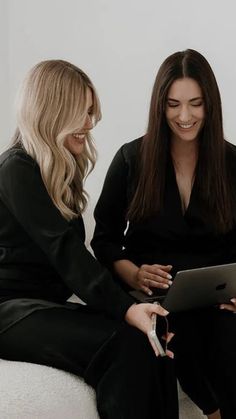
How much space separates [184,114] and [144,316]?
64cm

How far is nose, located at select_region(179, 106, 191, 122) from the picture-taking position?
174cm

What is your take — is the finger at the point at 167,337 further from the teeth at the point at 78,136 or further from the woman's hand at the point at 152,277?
the teeth at the point at 78,136

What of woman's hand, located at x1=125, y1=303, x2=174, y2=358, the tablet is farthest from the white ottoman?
the tablet

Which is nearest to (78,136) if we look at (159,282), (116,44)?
(159,282)

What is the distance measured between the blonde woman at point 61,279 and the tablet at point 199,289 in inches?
3.7

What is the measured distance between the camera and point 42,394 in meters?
1.27

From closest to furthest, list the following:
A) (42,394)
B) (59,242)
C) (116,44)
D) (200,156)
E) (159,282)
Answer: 1. (42,394)
2. (59,242)
3. (159,282)
4. (200,156)
5. (116,44)

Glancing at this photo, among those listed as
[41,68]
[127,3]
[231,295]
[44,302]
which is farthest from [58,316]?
[127,3]

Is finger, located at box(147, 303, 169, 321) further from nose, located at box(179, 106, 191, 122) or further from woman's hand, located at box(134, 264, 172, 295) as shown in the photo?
nose, located at box(179, 106, 191, 122)

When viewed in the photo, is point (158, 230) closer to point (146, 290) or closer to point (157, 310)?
point (146, 290)

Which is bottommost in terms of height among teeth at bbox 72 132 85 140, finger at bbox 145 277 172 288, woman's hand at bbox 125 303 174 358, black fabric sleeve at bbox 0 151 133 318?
finger at bbox 145 277 172 288

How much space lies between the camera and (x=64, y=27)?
105 inches

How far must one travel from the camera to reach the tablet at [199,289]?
4.58 feet

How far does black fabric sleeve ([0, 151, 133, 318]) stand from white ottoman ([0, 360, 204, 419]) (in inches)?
7.3
